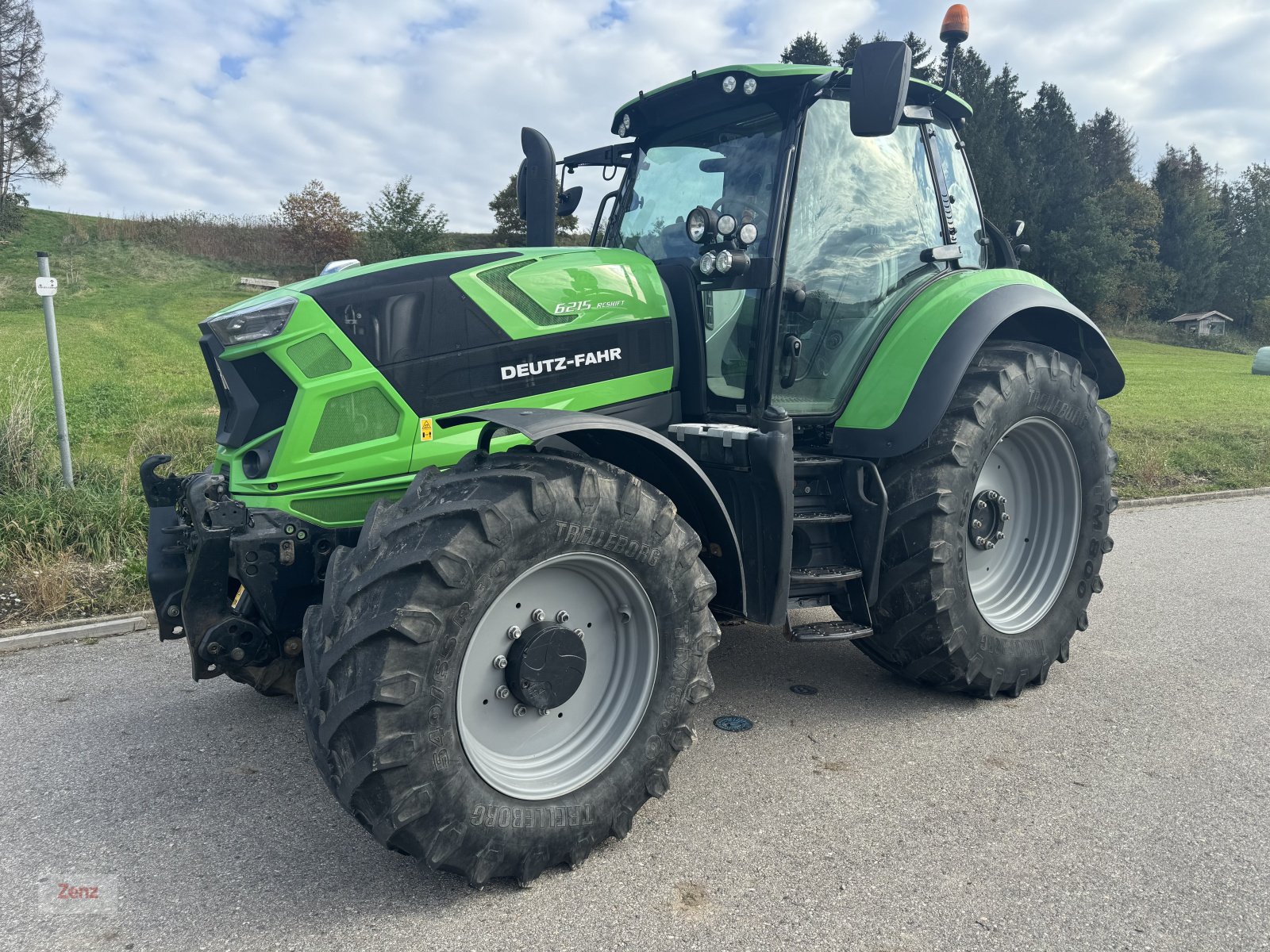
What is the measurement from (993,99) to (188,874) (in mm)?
52495

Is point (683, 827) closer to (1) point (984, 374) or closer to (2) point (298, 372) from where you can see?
(2) point (298, 372)

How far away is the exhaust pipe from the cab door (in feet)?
3.56

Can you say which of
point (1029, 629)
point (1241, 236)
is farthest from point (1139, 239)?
point (1029, 629)

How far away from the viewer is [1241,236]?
6731cm

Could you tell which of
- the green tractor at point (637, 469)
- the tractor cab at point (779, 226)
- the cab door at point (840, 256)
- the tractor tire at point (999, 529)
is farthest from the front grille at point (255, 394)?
the tractor tire at point (999, 529)

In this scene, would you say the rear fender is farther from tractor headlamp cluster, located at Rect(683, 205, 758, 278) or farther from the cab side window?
the cab side window

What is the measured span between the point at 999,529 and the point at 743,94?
2.15 metres

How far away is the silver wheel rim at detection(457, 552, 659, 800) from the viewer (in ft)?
8.43

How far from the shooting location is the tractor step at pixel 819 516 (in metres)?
3.39

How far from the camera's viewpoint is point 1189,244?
6050cm

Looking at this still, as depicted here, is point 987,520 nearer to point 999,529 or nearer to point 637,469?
point 999,529

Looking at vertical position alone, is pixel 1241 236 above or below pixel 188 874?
above

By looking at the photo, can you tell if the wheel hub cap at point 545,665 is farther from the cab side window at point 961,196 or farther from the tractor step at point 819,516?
the cab side window at point 961,196

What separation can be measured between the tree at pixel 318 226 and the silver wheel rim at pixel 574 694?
122ft
